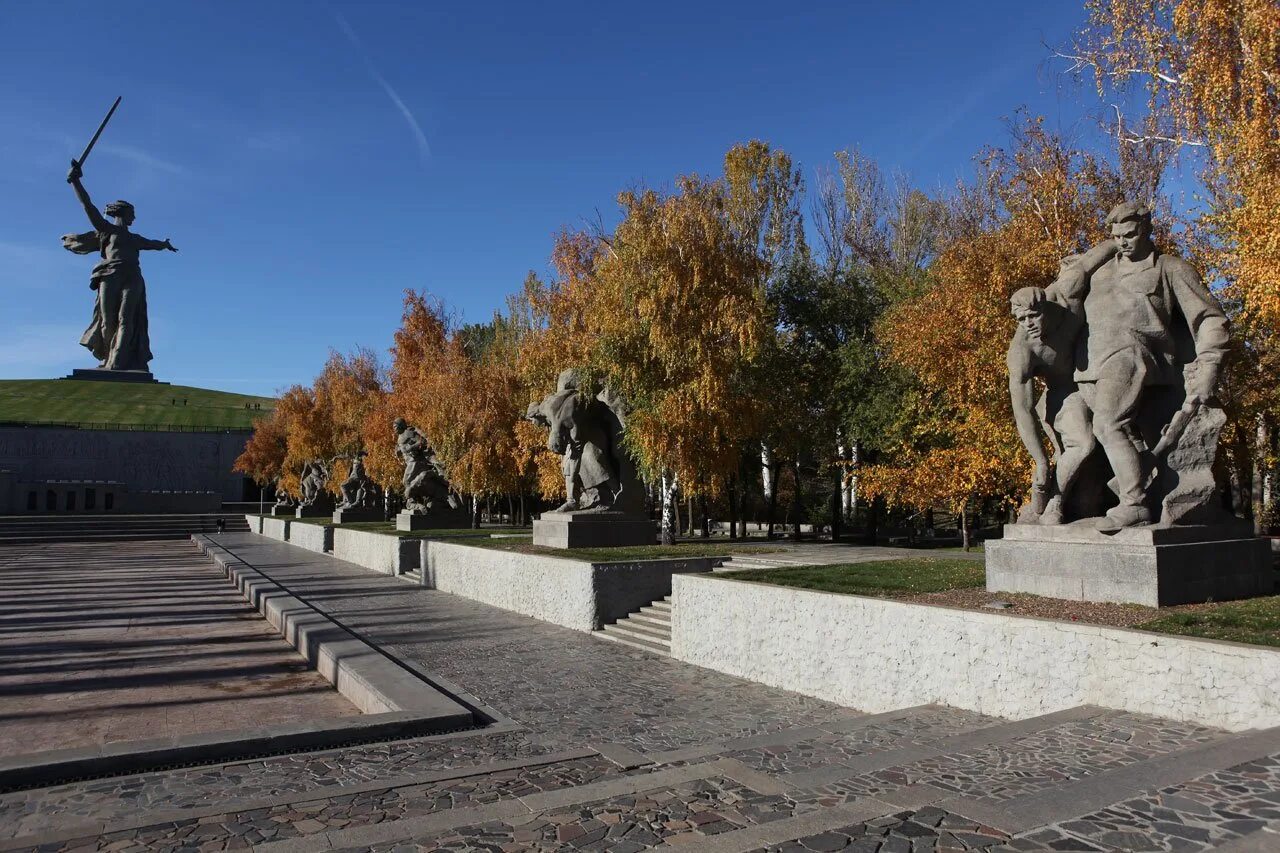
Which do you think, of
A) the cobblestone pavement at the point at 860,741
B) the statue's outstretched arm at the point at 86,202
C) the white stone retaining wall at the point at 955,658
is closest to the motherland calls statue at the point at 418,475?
the white stone retaining wall at the point at 955,658

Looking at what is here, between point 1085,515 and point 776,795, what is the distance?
5617 mm

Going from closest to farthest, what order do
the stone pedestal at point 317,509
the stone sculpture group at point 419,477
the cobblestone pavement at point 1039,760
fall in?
1. the cobblestone pavement at point 1039,760
2. the stone sculpture group at point 419,477
3. the stone pedestal at point 317,509

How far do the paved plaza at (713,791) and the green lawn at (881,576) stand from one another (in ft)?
7.29

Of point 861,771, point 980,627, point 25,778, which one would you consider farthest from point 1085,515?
point 25,778

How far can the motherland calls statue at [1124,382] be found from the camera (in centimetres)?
790

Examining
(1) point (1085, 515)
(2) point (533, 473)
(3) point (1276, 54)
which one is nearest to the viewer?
(1) point (1085, 515)

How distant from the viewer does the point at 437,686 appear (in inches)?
336

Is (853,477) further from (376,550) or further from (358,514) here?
(358,514)

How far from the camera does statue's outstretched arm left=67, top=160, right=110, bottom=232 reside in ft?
241

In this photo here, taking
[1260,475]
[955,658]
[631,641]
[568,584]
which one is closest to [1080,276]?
[955,658]

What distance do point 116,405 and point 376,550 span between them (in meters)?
64.6

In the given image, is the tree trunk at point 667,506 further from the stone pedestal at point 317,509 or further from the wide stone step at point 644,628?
the stone pedestal at point 317,509

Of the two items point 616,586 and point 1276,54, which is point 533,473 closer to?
point 616,586

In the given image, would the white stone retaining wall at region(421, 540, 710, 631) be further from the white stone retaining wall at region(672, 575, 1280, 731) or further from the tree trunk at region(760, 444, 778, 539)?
the tree trunk at region(760, 444, 778, 539)
